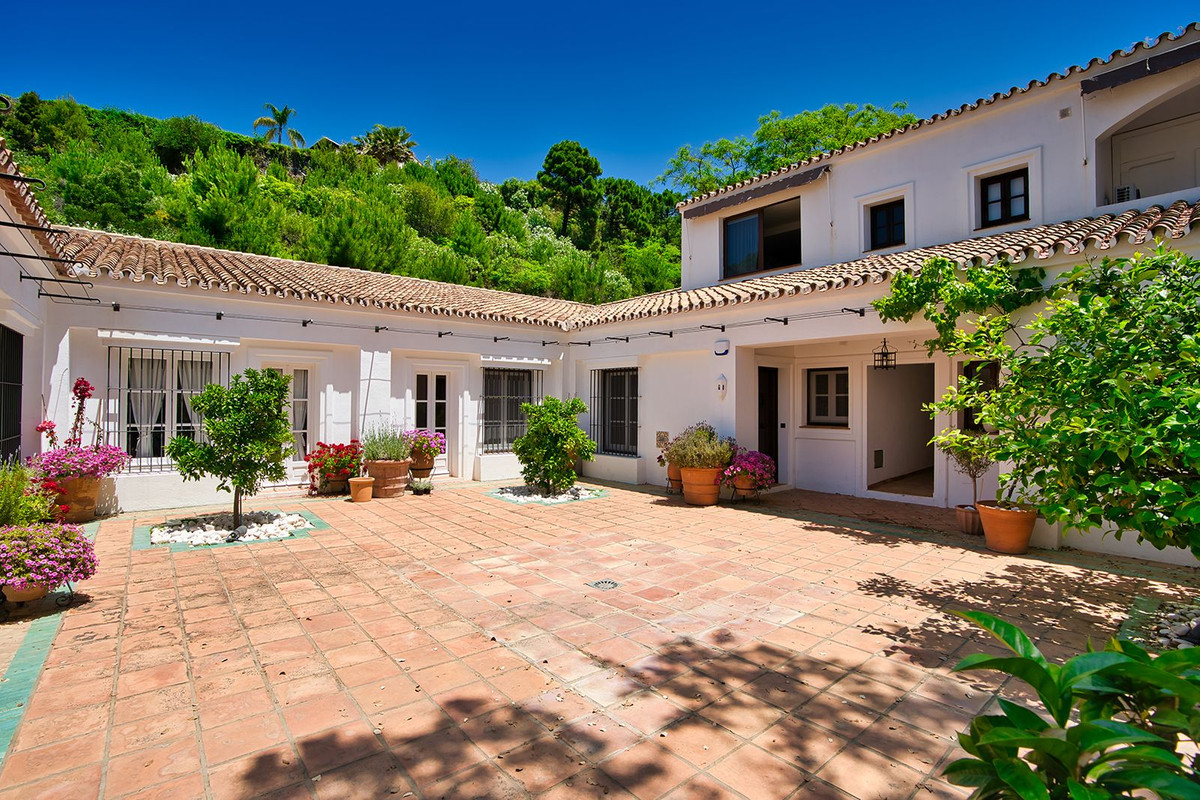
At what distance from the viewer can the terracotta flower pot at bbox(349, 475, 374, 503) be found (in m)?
9.80

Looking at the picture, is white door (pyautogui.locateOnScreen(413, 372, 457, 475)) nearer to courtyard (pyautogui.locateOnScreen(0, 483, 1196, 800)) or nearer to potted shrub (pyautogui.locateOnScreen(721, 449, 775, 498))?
courtyard (pyautogui.locateOnScreen(0, 483, 1196, 800))

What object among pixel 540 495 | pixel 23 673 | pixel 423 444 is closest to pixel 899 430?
pixel 540 495

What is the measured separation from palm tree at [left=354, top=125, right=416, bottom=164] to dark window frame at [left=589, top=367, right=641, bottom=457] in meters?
38.9

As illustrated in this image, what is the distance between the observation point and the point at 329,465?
1037 centimetres

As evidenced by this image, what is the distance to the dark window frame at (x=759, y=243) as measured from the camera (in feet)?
40.9

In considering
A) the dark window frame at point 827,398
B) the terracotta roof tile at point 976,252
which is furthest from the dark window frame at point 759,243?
the dark window frame at point 827,398

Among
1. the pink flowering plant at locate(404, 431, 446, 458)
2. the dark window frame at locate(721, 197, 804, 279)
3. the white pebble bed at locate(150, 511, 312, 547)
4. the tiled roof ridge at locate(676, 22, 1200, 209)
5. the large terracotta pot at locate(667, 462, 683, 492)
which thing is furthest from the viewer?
the dark window frame at locate(721, 197, 804, 279)

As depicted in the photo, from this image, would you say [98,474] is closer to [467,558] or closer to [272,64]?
[467,558]

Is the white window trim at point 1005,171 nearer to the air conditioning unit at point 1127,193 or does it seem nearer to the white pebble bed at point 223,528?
the air conditioning unit at point 1127,193

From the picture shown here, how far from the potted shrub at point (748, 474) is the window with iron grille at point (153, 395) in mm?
8640

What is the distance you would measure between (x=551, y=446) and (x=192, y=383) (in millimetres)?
6224

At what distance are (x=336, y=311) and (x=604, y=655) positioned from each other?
29.9ft

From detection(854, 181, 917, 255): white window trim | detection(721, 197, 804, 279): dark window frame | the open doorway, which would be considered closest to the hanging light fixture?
the open doorway

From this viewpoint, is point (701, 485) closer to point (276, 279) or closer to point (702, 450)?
point (702, 450)
